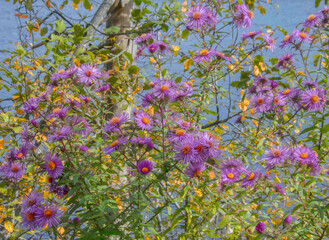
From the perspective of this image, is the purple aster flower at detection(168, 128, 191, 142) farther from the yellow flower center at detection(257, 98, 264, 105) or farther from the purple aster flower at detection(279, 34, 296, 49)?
the purple aster flower at detection(279, 34, 296, 49)

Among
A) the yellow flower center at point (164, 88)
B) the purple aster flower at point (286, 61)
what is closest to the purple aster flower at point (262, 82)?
the purple aster flower at point (286, 61)

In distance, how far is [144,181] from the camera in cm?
106

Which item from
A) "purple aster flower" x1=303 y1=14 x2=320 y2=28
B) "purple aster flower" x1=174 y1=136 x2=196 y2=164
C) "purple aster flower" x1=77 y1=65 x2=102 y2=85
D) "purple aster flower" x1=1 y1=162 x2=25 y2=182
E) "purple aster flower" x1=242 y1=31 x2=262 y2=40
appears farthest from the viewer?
"purple aster flower" x1=303 y1=14 x2=320 y2=28

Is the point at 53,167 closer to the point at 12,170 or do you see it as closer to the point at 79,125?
the point at 79,125

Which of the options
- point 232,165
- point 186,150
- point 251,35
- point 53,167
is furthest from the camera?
point 251,35

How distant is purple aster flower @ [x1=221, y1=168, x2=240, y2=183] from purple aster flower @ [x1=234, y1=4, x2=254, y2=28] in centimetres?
65

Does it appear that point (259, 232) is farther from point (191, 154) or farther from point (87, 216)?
point (87, 216)

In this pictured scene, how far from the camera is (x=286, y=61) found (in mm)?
1541

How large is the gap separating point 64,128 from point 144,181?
266 mm

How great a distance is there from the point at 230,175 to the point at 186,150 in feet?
0.85

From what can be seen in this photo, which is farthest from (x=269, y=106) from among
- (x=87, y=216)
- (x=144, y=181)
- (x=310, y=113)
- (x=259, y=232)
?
(x=87, y=216)

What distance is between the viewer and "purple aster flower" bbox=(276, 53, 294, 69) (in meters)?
1.54

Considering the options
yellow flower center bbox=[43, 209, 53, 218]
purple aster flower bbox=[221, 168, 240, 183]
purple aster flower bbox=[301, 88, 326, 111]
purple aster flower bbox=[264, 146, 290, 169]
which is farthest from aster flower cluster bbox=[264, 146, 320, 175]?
yellow flower center bbox=[43, 209, 53, 218]

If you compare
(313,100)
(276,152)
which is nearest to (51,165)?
(276,152)
